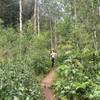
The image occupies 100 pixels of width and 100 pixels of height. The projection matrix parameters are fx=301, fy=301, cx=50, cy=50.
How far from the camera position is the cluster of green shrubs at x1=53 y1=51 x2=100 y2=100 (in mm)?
Answer: 12891

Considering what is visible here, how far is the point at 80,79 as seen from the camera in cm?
1433

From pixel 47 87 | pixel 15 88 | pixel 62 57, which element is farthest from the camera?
pixel 62 57

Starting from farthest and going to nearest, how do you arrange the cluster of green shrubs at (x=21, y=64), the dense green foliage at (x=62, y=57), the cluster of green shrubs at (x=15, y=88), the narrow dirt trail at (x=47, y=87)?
the narrow dirt trail at (x=47, y=87) → the dense green foliage at (x=62, y=57) → the cluster of green shrubs at (x=21, y=64) → the cluster of green shrubs at (x=15, y=88)

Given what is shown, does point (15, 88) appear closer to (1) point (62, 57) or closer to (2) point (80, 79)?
(2) point (80, 79)

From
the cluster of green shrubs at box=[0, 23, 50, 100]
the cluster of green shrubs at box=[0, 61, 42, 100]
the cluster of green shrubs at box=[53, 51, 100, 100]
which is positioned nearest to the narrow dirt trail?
the cluster of green shrubs at box=[53, 51, 100, 100]

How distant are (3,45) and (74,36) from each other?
21.6 feet

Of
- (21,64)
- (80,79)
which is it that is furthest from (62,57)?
(80,79)

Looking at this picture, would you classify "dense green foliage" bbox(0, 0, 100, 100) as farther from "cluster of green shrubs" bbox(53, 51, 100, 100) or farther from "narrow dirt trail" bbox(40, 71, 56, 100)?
"narrow dirt trail" bbox(40, 71, 56, 100)

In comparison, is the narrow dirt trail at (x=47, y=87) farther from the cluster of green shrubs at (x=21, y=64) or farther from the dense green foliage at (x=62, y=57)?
the cluster of green shrubs at (x=21, y=64)

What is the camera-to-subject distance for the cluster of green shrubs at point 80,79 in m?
12.9

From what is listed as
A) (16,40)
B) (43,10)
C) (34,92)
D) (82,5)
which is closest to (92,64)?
(34,92)

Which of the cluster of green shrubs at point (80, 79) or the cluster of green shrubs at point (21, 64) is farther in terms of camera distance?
the cluster of green shrubs at point (80, 79)

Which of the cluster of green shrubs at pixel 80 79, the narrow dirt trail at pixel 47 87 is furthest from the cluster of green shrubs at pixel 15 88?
the cluster of green shrubs at pixel 80 79

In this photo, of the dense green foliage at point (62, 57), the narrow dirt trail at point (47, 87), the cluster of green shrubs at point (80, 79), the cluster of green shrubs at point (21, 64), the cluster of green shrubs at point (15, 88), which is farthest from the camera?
the narrow dirt trail at point (47, 87)
